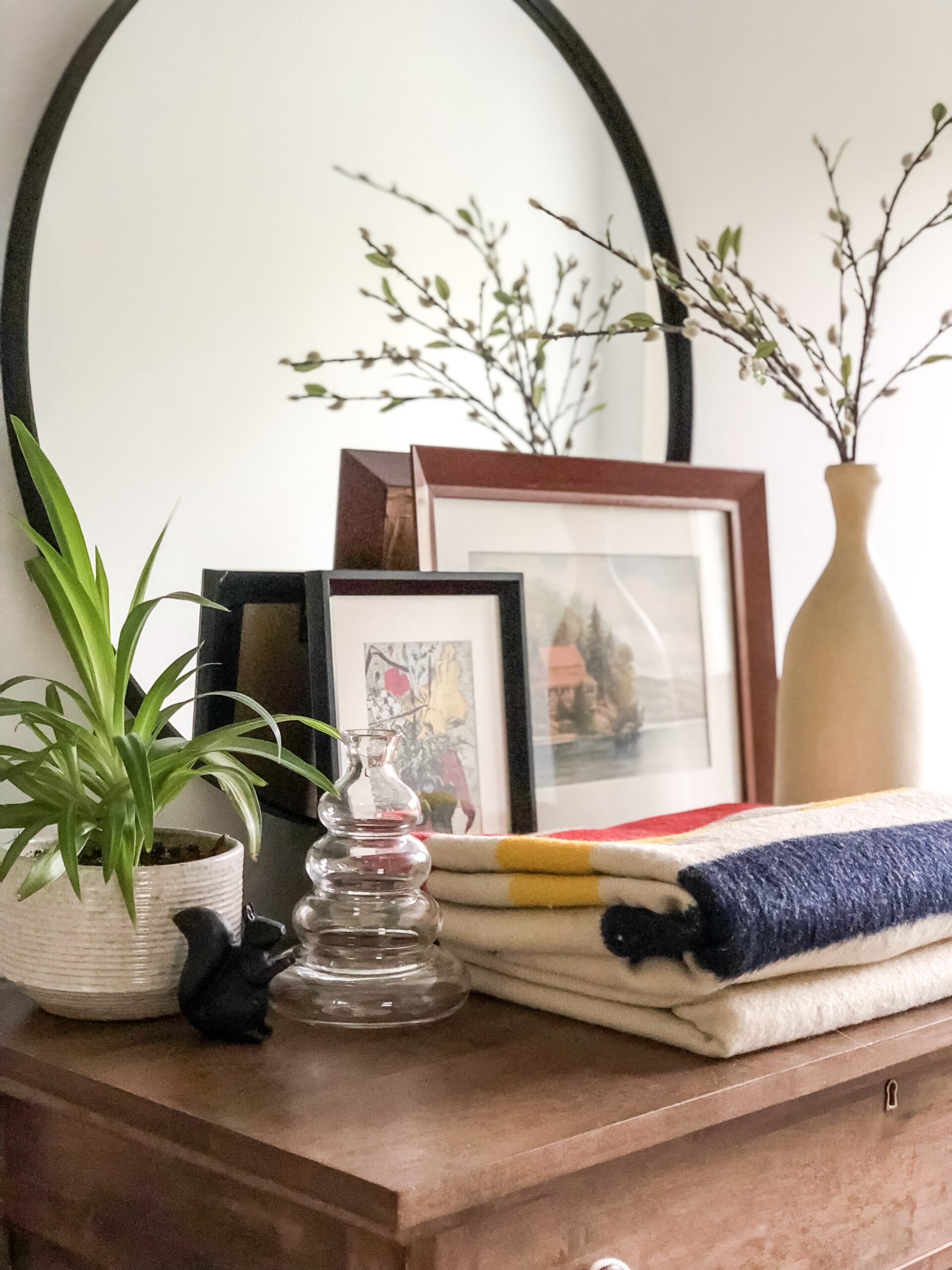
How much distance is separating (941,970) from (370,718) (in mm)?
421

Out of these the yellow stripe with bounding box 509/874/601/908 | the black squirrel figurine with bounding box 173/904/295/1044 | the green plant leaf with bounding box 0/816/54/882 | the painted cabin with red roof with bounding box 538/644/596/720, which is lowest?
the black squirrel figurine with bounding box 173/904/295/1044

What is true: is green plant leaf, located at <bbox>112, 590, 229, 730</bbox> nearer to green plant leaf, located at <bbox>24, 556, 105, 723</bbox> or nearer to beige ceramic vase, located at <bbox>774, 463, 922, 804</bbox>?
green plant leaf, located at <bbox>24, 556, 105, 723</bbox>

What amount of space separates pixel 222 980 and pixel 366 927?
Answer: 96mm

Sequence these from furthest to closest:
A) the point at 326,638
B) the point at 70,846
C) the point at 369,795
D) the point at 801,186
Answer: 1. the point at 801,186
2. the point at 326,638
3. the point at 369,795
4. the point at 70,846

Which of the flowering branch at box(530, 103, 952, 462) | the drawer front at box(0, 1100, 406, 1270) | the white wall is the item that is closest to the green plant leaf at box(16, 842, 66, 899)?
the drawer front at box(0, 1100, 406, 1270)

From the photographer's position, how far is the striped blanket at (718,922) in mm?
662

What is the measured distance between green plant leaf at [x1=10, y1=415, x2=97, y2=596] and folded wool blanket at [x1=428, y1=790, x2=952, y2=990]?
28 centimetres

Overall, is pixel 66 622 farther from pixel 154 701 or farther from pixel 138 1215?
pixel 138 1215

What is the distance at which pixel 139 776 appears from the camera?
26.5 inches

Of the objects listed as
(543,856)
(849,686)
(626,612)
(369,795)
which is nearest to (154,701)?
(369,795)

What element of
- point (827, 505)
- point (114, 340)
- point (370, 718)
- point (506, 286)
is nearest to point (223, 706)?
point (370, 718)

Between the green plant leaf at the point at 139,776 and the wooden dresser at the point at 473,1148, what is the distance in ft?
0.41

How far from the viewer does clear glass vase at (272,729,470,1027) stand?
0.73 m

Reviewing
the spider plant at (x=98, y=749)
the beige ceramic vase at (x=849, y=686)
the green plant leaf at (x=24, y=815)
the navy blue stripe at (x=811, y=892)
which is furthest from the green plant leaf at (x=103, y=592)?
the beige ceramic vase at (x=849, y=686)
